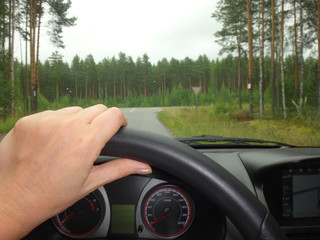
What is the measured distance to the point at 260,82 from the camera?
18094 millimetres

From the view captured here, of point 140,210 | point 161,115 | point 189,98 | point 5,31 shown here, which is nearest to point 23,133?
point 140,210

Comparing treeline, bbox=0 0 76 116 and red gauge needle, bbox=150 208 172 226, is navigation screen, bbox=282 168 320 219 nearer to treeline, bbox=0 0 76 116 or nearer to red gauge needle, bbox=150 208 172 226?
red gauge needle, bbox=150 208 172 226

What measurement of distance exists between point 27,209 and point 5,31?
1437cm

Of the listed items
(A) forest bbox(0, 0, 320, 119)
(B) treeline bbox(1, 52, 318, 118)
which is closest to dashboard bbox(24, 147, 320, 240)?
(A) forest bbox(0, 0, 320, 119)

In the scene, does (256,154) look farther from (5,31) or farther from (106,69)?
(5,31)

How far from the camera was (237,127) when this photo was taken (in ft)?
23.4

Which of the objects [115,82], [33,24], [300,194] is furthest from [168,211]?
[33,24]

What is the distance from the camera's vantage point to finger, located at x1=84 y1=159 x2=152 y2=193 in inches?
27.7

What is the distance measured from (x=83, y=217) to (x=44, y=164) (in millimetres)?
993

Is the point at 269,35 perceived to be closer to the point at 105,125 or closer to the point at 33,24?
the point at 33,24

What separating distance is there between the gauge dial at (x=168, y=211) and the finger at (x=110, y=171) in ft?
2.49

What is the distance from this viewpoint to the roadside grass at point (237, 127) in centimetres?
582

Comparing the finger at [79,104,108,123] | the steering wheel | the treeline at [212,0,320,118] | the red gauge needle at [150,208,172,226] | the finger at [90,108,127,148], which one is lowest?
the red gauge needle at [150,208,172,226]

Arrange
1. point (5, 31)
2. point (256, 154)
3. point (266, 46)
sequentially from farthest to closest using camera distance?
point (266, 46), point (5, 31), point (256, 154)
